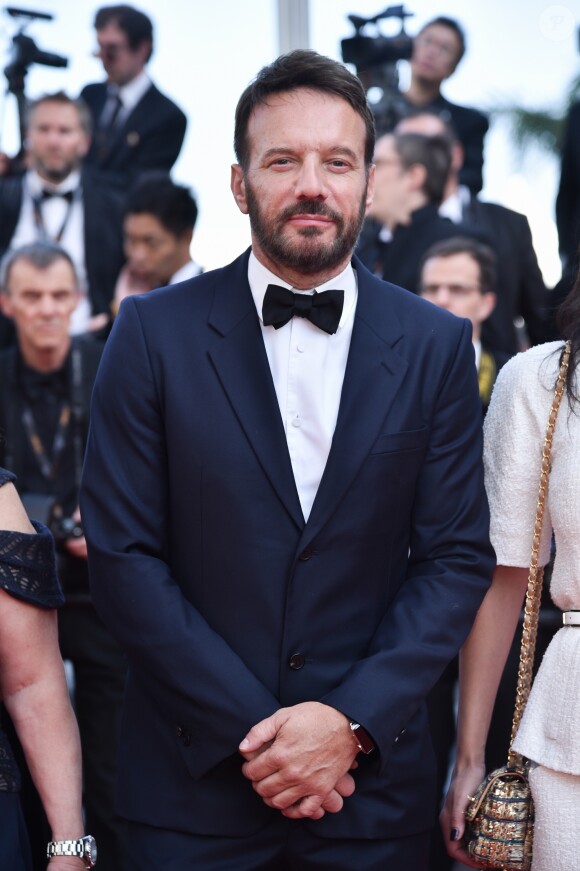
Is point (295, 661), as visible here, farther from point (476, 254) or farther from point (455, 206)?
point (455, 206)

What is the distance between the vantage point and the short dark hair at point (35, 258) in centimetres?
554

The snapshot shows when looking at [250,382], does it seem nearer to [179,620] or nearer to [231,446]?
[231,446]

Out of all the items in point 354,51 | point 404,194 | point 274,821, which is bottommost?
point 274,821

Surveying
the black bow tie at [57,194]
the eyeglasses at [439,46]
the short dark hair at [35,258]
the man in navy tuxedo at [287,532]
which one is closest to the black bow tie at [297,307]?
the man in navy tuxedo at [287,532]

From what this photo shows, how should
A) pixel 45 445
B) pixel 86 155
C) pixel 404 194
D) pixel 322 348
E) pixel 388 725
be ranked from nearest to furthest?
pixel 388 725 < pixel 322 348 < pixel 45 445 < pixel 404 194 < pixel 86 155

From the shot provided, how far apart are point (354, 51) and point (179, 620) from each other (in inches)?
183

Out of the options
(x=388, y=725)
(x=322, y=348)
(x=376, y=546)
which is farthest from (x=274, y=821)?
(x=322, y=348)

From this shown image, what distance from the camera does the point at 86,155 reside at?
23.8 feet

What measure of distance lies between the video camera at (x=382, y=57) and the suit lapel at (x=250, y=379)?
401 centimetres

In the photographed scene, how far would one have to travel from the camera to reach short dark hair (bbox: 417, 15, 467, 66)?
23.1 ft

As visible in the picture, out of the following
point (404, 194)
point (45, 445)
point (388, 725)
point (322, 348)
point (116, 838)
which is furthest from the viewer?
point (404, 194)

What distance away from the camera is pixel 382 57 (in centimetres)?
667

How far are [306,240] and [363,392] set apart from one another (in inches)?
12.5

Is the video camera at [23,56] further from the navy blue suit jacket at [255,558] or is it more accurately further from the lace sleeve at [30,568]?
the lace sleeve at [30,568]
